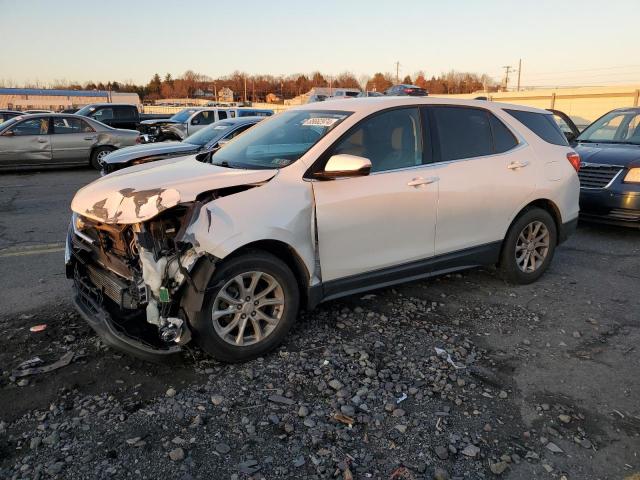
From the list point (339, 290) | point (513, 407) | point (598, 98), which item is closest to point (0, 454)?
point (339, 290)

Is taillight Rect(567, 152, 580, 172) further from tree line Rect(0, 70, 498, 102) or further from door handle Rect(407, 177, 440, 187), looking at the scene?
tree line Rect(0, 70, 498, 102)

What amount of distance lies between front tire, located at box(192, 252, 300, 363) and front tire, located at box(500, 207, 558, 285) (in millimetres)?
2478

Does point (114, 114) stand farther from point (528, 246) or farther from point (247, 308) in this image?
point (247, 308)

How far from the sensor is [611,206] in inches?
277

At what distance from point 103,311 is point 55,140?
38.3ft

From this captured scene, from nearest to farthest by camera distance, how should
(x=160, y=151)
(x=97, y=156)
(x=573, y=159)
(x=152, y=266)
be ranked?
1. (x=152, y=266)
2. (x=573, y=159)
3. (x=160, y=151)
4. (x=97, y=156)

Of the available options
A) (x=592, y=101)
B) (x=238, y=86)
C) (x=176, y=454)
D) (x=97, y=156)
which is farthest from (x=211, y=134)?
(x=238, y=86)

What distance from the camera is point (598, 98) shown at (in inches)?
1289

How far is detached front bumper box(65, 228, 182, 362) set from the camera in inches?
125

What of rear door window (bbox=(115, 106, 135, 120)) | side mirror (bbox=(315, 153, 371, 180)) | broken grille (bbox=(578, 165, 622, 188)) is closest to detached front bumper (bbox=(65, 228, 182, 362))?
side mirror (bbox=(315, 153, 371, 180))

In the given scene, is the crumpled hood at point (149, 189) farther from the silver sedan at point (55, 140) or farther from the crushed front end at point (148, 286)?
the silver sedan at point (55, 140)

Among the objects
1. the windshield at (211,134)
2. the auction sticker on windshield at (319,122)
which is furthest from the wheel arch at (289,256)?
the windshield at (211,134)

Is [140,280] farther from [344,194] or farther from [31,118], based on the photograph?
[31,118]

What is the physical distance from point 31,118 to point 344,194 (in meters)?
12.2
